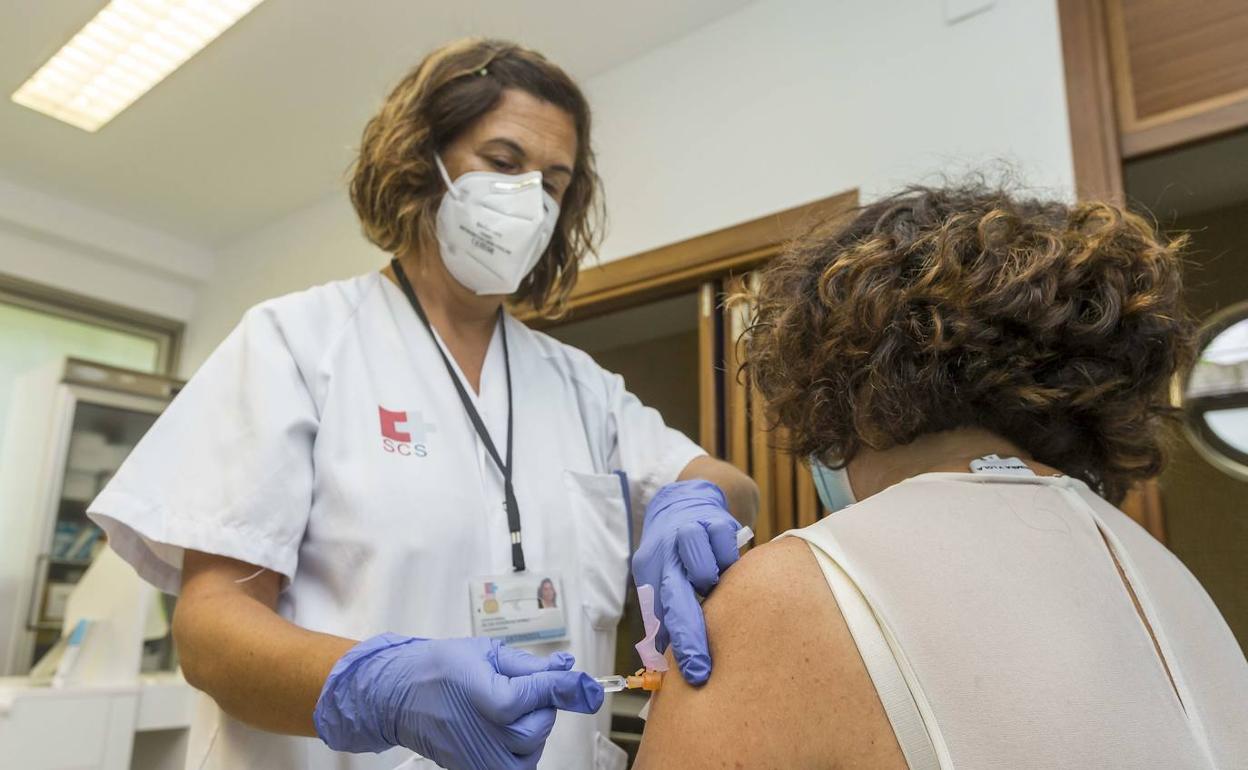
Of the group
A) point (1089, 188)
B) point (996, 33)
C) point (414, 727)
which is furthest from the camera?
point (996, 33)

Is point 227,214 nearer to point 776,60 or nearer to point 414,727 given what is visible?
point 776,60

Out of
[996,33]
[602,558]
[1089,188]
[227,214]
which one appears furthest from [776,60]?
[227,214]

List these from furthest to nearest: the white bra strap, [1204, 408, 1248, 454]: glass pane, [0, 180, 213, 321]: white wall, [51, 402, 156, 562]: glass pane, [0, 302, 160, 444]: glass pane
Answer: [0, 302, 160, 444]: glass pane < [0, 180, 213, 321]: white wall < [51, 402, 156, 562]: glass pane < [1204, 408, 1248, 454]: glass pane < the white bra strap

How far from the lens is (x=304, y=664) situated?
0.86m

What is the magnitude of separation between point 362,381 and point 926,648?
0.86 meters

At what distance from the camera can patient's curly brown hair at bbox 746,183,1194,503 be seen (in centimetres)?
76

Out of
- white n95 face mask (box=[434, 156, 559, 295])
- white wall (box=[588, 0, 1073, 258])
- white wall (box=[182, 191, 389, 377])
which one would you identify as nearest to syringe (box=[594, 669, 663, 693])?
white n95 face mask (box=[434, 156, 559, 295])

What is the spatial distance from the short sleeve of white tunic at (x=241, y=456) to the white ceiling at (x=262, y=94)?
64.0 inches

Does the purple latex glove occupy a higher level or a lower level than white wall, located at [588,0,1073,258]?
lower

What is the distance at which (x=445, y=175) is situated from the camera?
4.58 feet

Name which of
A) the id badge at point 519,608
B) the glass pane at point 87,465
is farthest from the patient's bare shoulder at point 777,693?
the glass pane at point 87,465

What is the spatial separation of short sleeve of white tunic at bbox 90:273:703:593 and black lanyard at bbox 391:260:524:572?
0.11 meters

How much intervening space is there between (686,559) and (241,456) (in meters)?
0.57

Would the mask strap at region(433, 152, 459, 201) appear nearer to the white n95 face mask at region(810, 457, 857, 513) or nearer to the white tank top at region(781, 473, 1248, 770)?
the white n95 face mask at region(810, 457, 857, 513)
